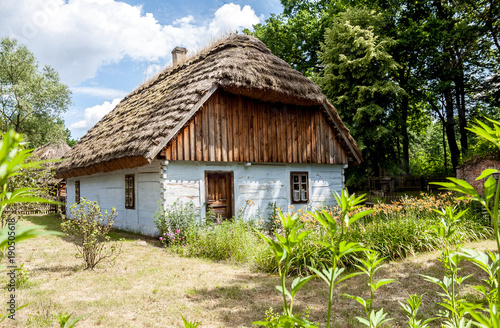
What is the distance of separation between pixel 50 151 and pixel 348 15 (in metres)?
20.7

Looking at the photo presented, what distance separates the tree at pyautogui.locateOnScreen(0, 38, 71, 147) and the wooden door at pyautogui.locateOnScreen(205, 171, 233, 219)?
67.5 feet

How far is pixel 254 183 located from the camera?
11.3 m

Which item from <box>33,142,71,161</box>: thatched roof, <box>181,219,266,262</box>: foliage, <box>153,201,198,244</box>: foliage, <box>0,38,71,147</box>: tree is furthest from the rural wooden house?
<box>0,38,71,147</box>: tree

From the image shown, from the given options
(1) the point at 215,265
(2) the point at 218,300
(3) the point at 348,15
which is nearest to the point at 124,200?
(1) the point at 215,265

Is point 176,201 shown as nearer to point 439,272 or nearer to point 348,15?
point 439,272

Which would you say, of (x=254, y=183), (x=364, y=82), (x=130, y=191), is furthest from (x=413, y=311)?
(x=364, y=82)

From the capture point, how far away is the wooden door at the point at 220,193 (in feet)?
34.5

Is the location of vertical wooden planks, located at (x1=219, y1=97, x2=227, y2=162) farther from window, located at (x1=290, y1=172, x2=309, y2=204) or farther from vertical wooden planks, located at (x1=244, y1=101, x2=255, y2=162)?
window, located at (x1=290, y1=172, x2=309, y2=204)

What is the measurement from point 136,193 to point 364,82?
12.7 m

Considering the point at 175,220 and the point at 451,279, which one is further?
the point at 175,220

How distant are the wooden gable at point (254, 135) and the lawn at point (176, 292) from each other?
376 centimetres

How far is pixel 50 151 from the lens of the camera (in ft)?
76.0

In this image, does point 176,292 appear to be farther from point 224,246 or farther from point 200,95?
point 200,95

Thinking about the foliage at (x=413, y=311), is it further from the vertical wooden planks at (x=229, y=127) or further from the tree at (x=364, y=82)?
the tree at (x=364, y=82)
